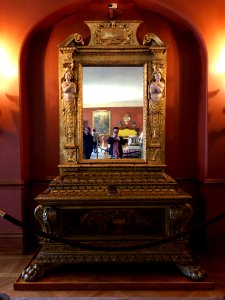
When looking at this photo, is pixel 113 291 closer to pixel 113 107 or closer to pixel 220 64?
pixel 113 107

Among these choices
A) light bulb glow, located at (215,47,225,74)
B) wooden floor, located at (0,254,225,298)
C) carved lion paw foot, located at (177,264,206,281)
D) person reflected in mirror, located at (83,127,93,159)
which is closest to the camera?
wooden floor, located at (0,254,225,298)

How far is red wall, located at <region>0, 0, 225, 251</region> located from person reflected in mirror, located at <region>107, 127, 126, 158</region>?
23.9 inches

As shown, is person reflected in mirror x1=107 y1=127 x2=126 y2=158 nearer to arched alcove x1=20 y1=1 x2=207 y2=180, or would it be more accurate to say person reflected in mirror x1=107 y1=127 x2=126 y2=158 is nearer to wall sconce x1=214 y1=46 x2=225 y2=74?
arched alcove x1=20 y1=1 x2=207 y2=180

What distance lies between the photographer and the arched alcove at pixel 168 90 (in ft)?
13.4

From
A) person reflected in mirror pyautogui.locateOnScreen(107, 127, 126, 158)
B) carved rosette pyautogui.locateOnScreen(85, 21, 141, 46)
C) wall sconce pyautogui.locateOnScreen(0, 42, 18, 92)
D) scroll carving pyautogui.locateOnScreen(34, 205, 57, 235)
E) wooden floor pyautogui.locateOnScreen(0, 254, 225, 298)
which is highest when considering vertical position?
carved rosette pyautogui.locateOnScreen(85, 21, 141, 46)

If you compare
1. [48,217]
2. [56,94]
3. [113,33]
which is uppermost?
[113,33]

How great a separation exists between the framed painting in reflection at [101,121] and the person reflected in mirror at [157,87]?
0.57 metres

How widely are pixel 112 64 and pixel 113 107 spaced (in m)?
0.52

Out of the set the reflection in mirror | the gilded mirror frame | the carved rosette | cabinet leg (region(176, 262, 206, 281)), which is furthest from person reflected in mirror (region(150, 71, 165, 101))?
cabinet leg (region(176, 262, 206, 281))

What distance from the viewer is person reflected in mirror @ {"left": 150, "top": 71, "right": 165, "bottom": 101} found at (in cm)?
394

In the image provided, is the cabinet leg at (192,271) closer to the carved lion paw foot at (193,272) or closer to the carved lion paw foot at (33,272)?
the carved lion paw foot at (193,272)

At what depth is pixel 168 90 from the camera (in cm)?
413

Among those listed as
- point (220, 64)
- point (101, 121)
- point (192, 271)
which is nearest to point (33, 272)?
point (192, 271)

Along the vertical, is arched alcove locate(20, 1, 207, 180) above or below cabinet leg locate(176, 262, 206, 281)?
above
